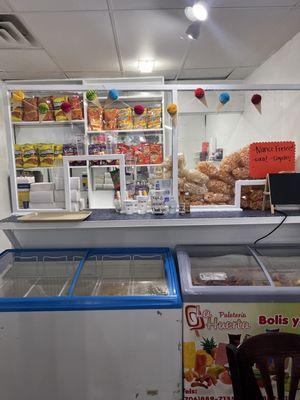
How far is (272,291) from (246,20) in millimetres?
1970

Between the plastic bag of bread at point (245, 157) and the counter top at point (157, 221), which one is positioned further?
the plastic bag of bread at point (245, 157)

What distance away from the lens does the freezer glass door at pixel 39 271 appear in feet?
5.71

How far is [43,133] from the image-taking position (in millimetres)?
3668

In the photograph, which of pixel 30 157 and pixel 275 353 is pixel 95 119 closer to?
pixel 30 157

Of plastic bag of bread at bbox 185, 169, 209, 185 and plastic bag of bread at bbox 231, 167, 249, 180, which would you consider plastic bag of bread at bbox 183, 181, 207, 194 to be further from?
plastic bag of bread at bbox 231, 167, 249, 180

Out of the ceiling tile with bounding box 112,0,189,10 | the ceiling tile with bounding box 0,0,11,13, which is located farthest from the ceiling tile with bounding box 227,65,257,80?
the ceiling tile with bounding box 0,0,11,13

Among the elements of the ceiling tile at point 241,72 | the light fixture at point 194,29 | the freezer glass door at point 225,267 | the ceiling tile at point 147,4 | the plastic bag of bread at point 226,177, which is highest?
the ceiling tile at point 147,4

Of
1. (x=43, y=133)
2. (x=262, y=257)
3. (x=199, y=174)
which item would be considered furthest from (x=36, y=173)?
(x=262, y=257)

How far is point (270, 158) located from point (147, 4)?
A: 1296mm

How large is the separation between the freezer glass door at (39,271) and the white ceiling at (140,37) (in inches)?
64.5

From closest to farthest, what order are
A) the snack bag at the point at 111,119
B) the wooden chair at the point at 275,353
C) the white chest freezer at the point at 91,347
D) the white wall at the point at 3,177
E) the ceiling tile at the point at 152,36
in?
the wooden chair at the point at 275,353
the white chest freezer at the point at 91,347
the white wall at the point at 3,177
the ceiling tile at the point at 152,36
the snack bag at the point at 111,119

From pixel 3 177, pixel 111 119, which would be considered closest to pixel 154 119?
pixel 111 119

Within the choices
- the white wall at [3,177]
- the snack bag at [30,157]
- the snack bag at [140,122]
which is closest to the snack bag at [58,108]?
the snack bag at [30,157]

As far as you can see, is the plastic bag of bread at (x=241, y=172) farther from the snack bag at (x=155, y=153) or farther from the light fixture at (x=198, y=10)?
the snack bag at (x=155, y=153)
